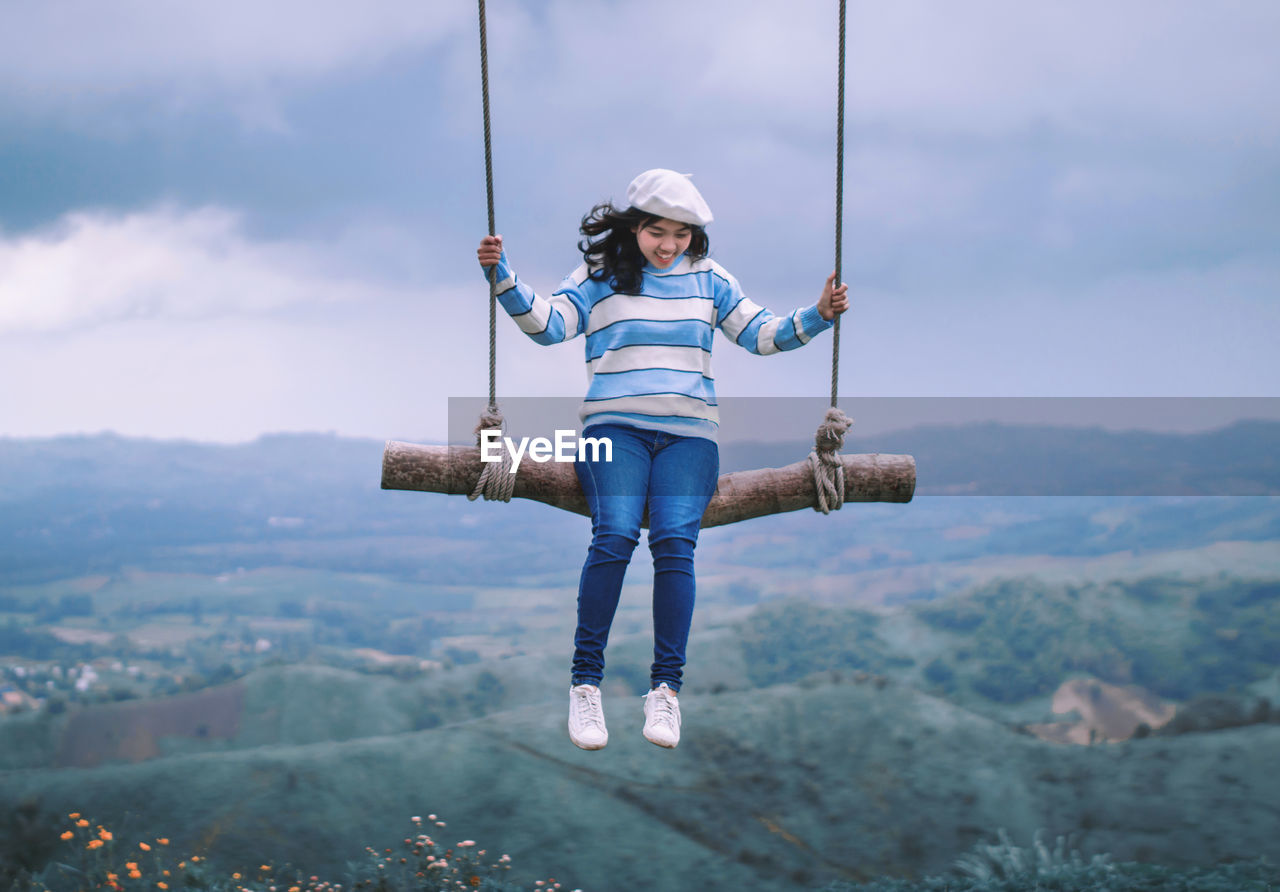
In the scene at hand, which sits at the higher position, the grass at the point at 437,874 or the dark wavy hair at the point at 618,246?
the dark wavy hair at the point at 618,246

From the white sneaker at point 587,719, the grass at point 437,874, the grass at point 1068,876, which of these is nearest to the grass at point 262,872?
the grass at point 437,874

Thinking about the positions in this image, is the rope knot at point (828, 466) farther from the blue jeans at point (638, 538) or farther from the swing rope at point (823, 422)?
the blue jeans at point (638, 538)

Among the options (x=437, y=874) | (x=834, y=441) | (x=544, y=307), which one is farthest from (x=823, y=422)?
(x=437, y=874)

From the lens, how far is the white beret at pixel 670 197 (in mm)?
3199

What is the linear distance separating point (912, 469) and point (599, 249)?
4.22 feet

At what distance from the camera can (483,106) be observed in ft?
9.61

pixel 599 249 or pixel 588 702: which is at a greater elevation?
pixel 599 249

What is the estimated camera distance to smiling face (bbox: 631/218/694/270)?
3.29 meters

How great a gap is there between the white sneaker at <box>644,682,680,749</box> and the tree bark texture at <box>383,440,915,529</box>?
23.6 inches

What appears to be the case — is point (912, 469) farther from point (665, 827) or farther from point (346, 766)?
point (346, 766)

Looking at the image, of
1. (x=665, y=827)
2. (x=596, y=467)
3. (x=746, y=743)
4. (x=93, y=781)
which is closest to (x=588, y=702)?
(x=596, y=467)

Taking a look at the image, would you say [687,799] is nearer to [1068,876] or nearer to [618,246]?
[1068,876]

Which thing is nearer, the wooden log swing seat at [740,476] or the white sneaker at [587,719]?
the white sneaker at [587,719]

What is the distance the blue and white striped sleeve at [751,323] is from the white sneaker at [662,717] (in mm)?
1208
